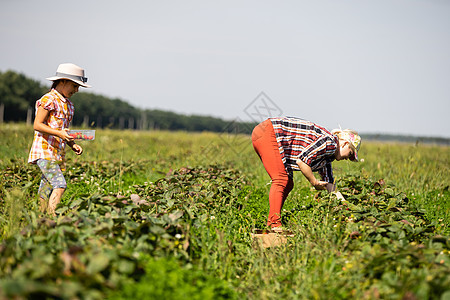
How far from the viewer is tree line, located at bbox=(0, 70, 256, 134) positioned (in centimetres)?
3934

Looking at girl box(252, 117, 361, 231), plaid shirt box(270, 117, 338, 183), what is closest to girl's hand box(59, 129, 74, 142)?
girl box(252, 117, 361, 231)

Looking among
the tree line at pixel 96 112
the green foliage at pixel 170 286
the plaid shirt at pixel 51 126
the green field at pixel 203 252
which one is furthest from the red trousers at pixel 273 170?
the tree line at pixel 96 112

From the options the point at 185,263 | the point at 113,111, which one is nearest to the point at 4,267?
the point at 185,263

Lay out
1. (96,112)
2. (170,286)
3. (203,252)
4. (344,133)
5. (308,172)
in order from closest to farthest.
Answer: (170,286), (203,252), (308,172), (344,133), (96,112)

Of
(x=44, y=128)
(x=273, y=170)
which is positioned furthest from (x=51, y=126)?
(x=273, y=170)

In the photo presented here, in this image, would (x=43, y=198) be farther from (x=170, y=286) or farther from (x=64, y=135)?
(x=170, y=286)

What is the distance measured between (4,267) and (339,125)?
334cm

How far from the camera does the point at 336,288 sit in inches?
87.9

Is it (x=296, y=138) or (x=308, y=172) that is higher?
(x=296, y=138)

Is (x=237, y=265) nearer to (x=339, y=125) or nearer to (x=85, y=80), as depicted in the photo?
(x=339, y=125)

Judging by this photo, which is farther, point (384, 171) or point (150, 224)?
point (384, 171)

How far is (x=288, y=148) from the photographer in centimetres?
387

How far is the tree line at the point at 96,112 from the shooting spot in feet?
129

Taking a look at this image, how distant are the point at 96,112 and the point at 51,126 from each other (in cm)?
6705
